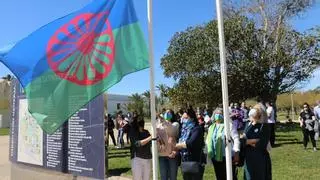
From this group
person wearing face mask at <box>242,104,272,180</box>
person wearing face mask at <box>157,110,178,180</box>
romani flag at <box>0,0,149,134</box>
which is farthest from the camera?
person wearing face mask at <box>157,110,178,180</box>

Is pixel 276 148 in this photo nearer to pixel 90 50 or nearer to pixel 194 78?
pixel 90 50

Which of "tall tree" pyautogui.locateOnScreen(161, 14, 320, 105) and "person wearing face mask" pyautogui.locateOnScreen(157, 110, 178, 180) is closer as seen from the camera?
"person wearing face mask" pyautogui.locateOnScreen(157, 110, 178, 180)

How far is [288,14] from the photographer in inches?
1507

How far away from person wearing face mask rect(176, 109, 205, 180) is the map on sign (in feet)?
11.2

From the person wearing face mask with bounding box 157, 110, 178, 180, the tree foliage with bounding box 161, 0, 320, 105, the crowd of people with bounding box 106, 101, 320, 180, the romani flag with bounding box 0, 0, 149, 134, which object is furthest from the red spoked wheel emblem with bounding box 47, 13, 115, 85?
the tree foliage with bounding box 161, 0, 320, 105

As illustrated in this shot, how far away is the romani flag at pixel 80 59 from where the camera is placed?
664 cm

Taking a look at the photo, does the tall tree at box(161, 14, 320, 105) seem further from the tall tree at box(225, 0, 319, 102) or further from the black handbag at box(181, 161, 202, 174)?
the black handbag at box(181, 161, 202, 174)

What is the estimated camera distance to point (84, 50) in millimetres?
6703

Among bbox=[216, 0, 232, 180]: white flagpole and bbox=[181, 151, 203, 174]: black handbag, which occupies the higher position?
bbox=[216, 0, 232, 180]: white flagpole

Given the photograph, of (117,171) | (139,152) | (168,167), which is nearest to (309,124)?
(117,171)

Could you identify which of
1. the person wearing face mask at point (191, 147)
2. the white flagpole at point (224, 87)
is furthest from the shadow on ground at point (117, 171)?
the white flagpole at point (224, 87)

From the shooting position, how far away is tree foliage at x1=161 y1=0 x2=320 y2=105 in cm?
3600

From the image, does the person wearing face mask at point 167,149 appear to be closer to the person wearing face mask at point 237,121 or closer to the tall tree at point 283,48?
the person wearing face mask at point 237,121

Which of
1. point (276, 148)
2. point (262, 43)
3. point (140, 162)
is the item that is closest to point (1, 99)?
point (262, 43)
